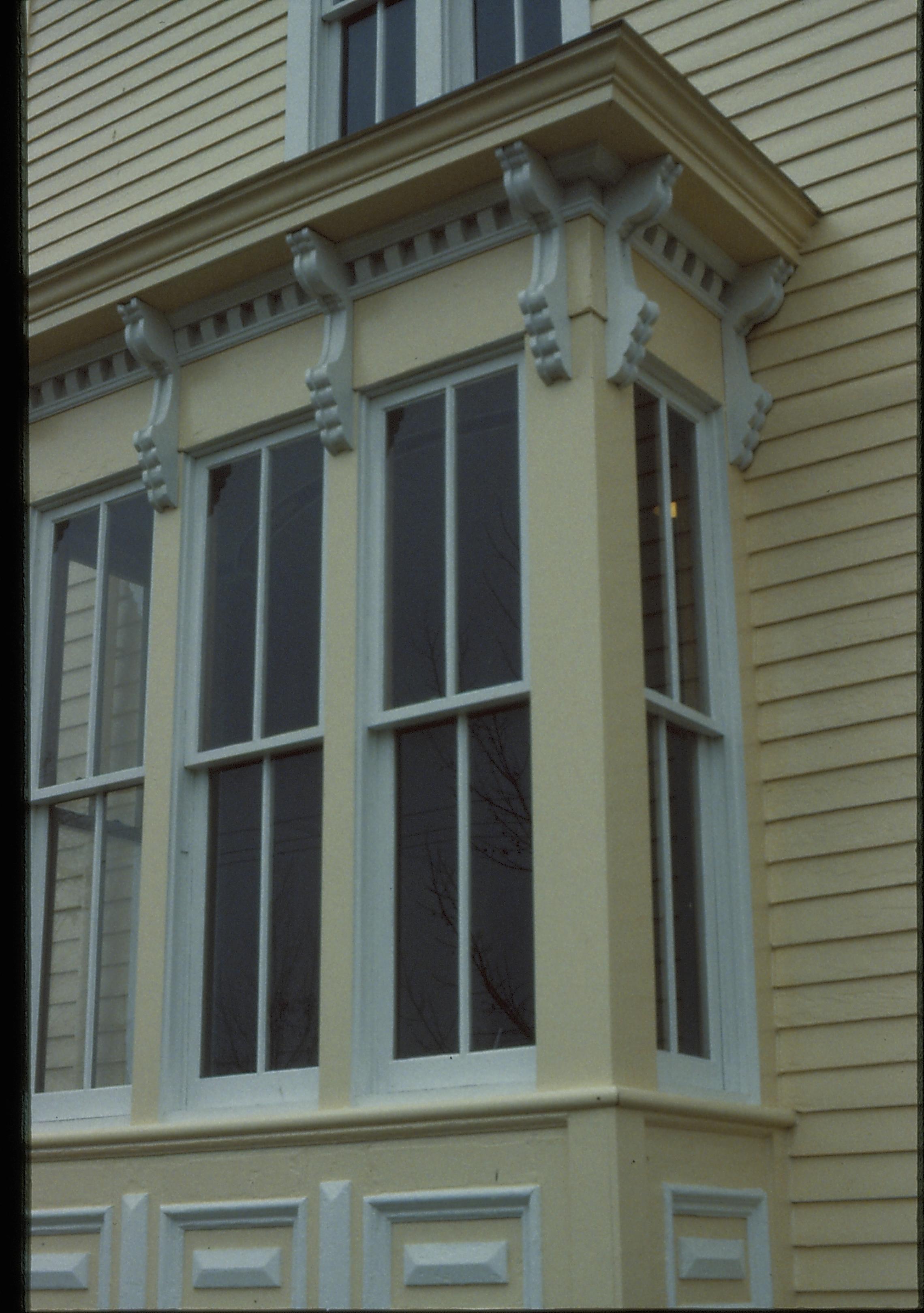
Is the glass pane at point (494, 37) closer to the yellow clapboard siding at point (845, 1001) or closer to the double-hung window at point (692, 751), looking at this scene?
the double-hung window at point (692, 751)

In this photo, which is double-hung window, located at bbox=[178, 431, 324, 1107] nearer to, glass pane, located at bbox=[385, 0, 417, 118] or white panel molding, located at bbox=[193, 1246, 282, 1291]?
white panel molding, located at bbox=[193, 1246, 282, 1291]

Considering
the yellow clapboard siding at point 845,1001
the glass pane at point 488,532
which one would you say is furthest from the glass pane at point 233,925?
the yellow clapboard siding at point 845,1001

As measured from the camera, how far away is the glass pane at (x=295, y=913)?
5656 millimetres

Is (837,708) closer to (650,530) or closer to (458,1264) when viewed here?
(650,530)

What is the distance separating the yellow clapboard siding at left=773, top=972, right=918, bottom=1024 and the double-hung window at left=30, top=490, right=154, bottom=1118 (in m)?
2.46

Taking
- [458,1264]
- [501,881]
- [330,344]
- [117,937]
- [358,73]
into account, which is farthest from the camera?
[358,73]

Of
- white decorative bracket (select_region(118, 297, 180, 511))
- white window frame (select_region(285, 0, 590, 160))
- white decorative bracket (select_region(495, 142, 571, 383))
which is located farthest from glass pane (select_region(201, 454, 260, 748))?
white window frame (select_region(285, 0, 590, 160))

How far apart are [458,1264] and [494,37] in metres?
5.37

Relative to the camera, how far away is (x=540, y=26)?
293 inches

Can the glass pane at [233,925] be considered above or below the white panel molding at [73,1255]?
above

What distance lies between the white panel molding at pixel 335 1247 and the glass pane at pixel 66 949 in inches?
59.6

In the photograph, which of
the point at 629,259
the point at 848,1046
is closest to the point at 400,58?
the point at 629,259

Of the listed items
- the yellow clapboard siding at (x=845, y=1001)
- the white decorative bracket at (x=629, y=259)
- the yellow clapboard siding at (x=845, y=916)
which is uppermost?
the white decorative bracket at (x=629, y=259)

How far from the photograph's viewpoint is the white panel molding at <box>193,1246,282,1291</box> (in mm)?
5281
